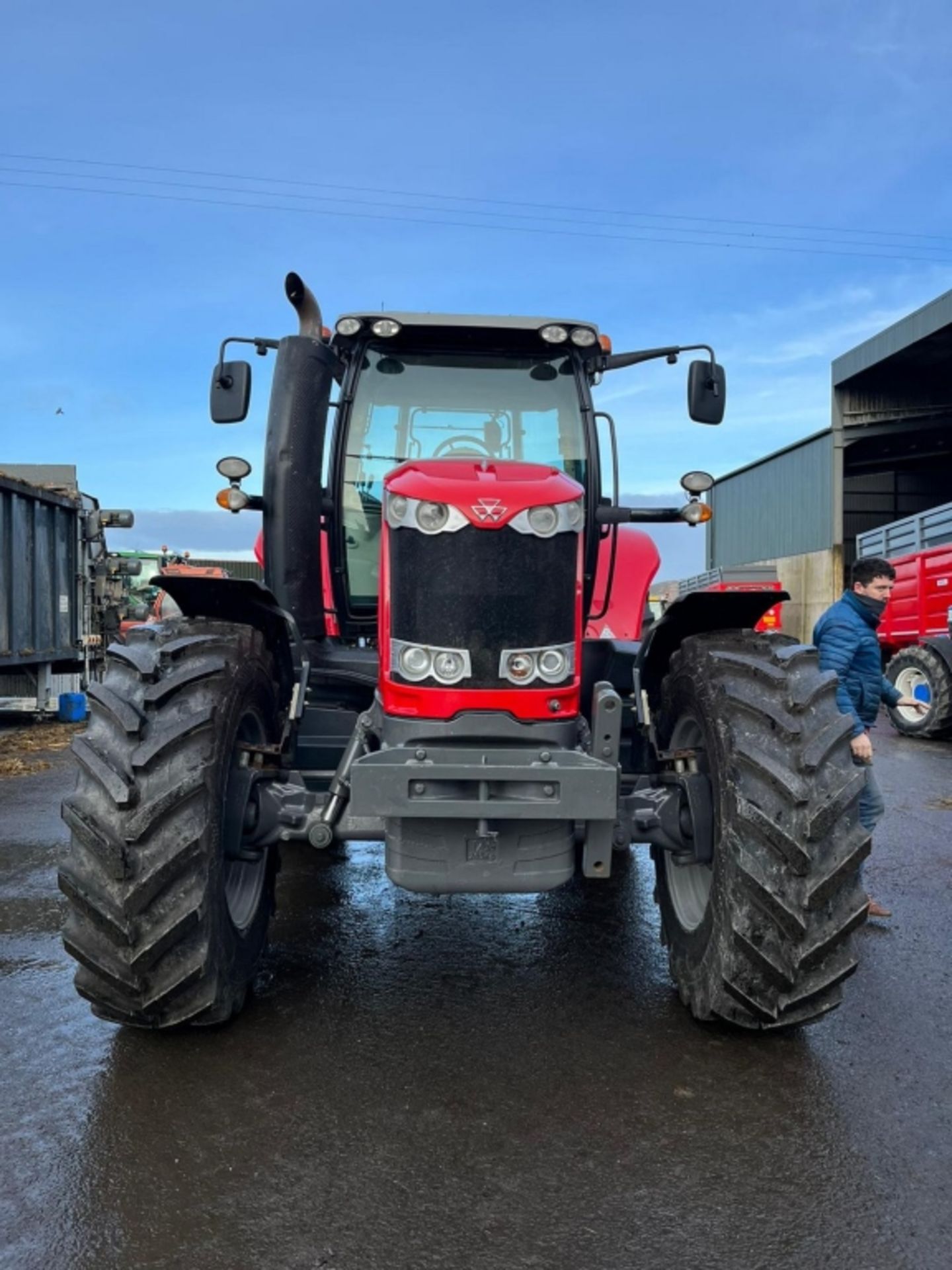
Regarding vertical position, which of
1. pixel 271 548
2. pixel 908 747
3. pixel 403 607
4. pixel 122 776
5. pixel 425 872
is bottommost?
pixel 908 747

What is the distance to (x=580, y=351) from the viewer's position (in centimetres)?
419

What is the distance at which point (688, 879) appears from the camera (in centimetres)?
363

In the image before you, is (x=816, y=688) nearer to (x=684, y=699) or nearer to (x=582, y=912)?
(x=684, y=699)

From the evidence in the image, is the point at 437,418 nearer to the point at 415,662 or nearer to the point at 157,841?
the point at 415,662

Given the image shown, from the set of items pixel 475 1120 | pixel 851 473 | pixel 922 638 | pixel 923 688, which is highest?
pixel 851 473

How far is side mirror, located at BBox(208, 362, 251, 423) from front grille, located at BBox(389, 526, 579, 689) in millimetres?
1306

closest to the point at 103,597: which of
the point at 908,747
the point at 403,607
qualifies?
the point at 908,747

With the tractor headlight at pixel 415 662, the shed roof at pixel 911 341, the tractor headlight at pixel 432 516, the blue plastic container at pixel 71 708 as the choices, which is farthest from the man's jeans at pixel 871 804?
the shed roof at pixel 911 341

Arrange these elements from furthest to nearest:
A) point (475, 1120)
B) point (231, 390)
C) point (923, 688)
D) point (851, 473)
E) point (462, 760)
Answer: point (851, 473) < point (923, 688) < point (231, 390) < point (462, 760) < point (475, 1120)

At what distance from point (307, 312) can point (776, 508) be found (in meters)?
26.3

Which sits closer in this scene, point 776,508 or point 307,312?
point 307,312

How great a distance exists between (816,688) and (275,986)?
2183 mm

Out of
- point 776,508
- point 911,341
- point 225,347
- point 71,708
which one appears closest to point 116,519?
point 71,708

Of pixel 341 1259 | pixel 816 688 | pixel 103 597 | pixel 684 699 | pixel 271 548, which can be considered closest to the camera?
pixel 341 1259
